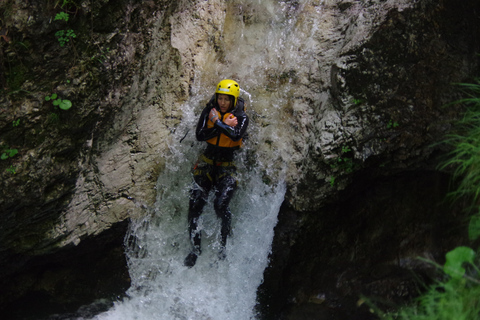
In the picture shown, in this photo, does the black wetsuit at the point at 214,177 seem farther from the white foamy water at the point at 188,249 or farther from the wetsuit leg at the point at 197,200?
the white foamy water at the point at 188,249

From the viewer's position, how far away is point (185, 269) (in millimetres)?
4898

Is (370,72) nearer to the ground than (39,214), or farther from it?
farther from it

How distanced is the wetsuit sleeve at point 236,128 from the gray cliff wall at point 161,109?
0.63m

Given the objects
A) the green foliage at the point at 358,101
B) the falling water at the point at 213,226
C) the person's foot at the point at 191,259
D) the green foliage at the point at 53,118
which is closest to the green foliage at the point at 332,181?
the falling water at the point at 213,226

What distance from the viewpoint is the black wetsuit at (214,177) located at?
4480 mm

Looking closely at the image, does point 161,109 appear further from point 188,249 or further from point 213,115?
point 188,249

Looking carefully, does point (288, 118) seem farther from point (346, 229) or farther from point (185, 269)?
point (185, 269)

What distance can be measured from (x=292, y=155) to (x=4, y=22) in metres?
3.34

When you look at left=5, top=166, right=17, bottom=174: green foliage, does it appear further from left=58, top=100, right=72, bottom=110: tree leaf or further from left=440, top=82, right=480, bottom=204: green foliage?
left=440, top=82, right=480, bottom=204: green foliage

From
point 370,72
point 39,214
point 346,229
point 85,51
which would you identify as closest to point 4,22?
point 85,51

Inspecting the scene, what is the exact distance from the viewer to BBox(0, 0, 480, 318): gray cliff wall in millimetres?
3859

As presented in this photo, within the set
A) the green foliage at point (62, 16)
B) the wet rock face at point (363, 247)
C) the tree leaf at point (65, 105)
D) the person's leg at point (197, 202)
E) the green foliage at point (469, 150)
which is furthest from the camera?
the person's leg at point (197, 202)

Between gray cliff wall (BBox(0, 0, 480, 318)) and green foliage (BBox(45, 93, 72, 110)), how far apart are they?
0.05m

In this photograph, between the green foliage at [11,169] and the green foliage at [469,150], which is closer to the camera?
the green foliage at [469,150]
